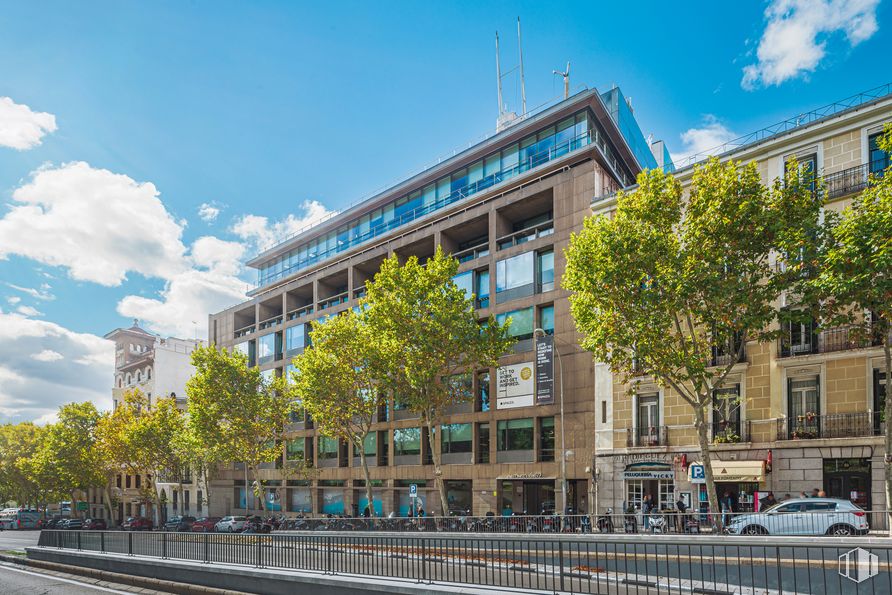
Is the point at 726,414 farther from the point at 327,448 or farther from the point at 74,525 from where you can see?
the point at 74,525

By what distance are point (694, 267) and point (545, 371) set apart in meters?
14.3

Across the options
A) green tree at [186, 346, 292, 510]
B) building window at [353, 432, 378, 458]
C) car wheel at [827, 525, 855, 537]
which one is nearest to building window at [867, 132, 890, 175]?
car wheel at [827, 525, 855, 537]

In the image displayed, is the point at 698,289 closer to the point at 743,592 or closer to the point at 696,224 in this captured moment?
the point at 696,224

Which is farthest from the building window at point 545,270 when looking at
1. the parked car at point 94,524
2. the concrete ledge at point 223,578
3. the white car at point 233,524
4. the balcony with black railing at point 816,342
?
the parked car at point 94,524

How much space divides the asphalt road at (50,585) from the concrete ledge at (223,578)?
45 cm

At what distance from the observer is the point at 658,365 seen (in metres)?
27.5

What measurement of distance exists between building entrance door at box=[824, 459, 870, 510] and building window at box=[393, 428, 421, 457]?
27.2 m

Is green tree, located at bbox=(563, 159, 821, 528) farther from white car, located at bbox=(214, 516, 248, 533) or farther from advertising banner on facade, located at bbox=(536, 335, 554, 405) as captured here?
white car, located at bbox=(214, 516, 248, 533)

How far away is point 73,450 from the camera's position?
7000 centimetres

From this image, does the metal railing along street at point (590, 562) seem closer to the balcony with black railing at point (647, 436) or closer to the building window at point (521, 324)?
the balcony with black railing at point (647, 436)

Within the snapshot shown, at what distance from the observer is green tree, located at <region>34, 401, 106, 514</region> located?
69625mm

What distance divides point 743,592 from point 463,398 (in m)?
30.1

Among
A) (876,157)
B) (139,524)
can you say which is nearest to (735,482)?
(876,157)

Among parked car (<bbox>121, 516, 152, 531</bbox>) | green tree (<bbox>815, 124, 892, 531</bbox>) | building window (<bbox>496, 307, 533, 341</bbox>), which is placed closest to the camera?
green tree (<bbox>815, 124, 892, 531</bbox>)
